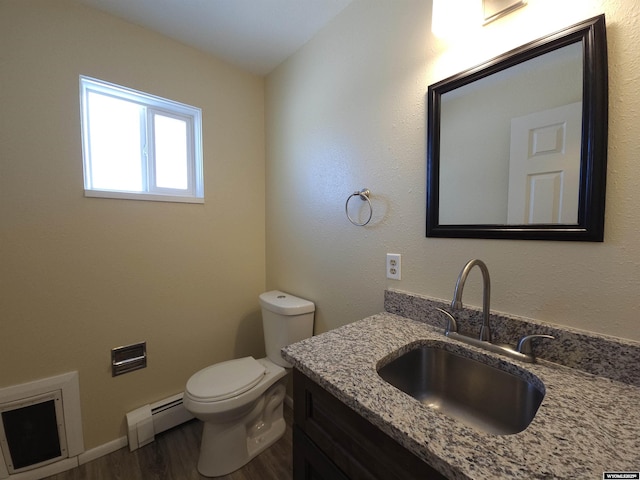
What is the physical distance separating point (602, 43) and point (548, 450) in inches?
38.7

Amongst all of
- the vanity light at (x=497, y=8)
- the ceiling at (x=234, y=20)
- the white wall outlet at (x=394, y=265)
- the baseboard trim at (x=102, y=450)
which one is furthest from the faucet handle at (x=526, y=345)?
the baseboard trim at (x=102, y=450)

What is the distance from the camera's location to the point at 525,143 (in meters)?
0.82

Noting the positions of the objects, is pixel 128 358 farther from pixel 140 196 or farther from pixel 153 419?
pixel 140 196

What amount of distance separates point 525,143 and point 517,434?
809 millimetres

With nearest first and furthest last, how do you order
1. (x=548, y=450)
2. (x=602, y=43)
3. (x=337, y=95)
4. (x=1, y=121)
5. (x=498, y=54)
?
(x=548, y=450), (x=602, y=43), (x=498, y=54), (x=1, y=121), (x=337, y=95)

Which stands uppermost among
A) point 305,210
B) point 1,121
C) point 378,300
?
point 1,121

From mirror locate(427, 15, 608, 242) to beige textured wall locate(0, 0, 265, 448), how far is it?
1392mm

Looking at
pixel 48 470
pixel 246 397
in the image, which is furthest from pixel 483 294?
pixel 48 470

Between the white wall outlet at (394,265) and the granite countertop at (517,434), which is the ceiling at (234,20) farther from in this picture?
the granite countertop at (517,434)

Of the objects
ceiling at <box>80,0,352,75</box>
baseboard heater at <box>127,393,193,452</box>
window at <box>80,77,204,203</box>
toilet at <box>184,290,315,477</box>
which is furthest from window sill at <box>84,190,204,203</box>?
baseboard heater at <box>127,393,193,452</box>

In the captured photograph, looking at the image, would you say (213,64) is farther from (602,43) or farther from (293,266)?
(602,43)

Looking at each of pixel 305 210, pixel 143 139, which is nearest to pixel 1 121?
pixel 143 139

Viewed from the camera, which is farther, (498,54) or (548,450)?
(498,54)

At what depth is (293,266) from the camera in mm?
1754
